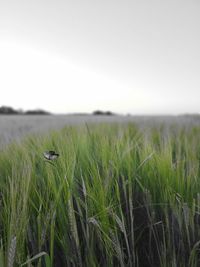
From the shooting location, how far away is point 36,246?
23.5 inches

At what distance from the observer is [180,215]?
2.02 feet

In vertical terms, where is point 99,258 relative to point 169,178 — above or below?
below

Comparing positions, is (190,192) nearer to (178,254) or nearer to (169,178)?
(169,178)

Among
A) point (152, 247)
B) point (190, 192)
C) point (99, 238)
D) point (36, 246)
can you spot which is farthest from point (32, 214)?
point (190, 192)

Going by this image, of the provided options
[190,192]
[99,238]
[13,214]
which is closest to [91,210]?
[99,238]

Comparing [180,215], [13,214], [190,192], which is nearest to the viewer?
[13,214]

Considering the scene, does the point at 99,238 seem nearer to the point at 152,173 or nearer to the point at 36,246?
the point at 36,246

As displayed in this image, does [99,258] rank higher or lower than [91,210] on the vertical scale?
lower

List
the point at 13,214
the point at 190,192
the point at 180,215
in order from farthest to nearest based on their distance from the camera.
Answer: the point at 190,192, the point at 180,215, the point at 13,214

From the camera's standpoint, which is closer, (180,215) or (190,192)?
(180,215)

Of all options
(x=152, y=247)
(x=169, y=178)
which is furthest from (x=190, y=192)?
(x=152, y=247)

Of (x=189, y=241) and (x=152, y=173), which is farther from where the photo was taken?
(x=152, y=173)

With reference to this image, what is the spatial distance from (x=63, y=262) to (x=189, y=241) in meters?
0.30

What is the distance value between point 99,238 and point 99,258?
0.21 feet
